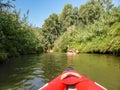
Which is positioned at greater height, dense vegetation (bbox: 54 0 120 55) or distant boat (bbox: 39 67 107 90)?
dense vegetation (bbox: 54 0 120 55)

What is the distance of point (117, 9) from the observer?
115 feet

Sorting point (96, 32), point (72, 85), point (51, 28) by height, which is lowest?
point (72, 85)

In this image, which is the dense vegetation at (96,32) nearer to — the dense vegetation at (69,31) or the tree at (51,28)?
the dense vegetation at (69,31)

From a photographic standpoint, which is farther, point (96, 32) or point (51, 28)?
point (51, 28)

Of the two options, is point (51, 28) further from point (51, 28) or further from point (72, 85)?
point (72, 85)

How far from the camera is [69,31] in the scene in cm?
6159

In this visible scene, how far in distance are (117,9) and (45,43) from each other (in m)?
41.4

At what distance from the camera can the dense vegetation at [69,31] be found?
29.9 meters

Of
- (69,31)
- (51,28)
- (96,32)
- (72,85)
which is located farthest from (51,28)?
(72,85)

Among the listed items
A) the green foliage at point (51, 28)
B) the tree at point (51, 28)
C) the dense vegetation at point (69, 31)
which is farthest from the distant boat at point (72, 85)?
the tree at point (51, 28)

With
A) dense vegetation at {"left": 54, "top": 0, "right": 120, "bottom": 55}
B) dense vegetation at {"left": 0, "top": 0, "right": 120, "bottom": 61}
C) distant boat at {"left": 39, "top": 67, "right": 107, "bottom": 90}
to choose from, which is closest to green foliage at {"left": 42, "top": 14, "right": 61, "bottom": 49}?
dense vegetation at {"left": 0, "top": 0, "right": 120, "bottom": 61}

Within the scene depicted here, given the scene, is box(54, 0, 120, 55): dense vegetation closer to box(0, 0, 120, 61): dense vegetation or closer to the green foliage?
box(0, 0, 120, 61): dense vegetation

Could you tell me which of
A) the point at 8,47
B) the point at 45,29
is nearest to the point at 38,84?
the point at 8,47

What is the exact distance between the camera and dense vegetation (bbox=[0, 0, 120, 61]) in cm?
2986
